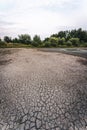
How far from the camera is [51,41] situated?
3078cm

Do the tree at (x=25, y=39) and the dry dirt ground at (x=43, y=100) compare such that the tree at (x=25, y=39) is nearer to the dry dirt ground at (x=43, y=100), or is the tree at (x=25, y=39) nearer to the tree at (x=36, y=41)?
the tree at (x=36, y=41)

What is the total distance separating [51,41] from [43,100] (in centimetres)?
2709

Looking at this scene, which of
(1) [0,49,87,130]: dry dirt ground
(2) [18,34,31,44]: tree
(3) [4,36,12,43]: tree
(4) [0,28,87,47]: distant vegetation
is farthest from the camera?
(3) [4,36,12,43]: tree

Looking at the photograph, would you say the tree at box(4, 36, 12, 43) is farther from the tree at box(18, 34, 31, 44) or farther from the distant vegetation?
the tree at box(18, 34, 31, 44)

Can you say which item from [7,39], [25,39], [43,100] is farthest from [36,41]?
[43,100]

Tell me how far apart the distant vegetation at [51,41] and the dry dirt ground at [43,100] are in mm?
21342

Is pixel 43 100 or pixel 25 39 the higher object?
pixel 25 39

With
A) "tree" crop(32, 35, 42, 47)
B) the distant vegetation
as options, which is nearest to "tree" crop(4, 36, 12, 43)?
the distant vegetation

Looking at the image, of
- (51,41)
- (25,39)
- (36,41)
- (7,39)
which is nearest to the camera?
(51,41)

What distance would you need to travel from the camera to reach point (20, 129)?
3605 millimetres

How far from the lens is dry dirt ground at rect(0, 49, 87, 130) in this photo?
148 inches

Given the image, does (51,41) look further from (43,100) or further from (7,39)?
(43,100)

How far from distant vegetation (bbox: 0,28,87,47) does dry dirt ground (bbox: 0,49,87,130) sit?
21342 mm

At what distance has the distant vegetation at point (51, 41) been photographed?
2921 centimetres
